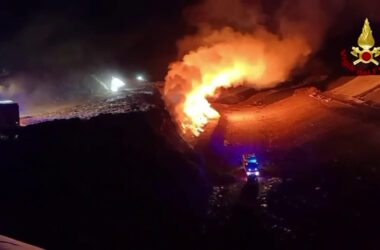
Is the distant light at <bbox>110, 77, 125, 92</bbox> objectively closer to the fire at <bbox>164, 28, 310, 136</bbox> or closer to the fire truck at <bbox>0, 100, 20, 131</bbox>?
the fire at <bbox>164, 28, 310, 136</bbox>

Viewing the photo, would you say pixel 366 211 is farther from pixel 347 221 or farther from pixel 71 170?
pixel 71 170

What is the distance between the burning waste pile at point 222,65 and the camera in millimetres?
30938

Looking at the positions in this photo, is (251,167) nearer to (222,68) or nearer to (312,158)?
(312,158)

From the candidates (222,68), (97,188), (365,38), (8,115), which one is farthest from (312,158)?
(365,38)

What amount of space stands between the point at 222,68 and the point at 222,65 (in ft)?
0.88

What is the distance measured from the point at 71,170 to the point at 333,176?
1291 centimetres

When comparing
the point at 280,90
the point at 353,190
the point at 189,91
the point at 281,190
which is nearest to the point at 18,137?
the point at 281,190

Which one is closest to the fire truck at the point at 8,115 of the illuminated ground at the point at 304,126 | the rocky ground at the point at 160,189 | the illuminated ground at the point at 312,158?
the rocky ground at the point at 160,189

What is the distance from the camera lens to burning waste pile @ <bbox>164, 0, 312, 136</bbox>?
30938 mm

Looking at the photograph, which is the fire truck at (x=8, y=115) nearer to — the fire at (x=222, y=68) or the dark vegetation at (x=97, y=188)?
the dark vegetation at (x=97, y=188)

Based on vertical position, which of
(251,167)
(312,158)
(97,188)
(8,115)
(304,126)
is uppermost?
(8,115)

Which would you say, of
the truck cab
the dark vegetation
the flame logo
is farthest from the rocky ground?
the flame logo

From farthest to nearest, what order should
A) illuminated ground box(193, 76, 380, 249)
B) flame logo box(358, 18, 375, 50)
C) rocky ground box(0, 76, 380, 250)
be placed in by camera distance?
flame logo box(358, 18, 375, 50) → illuminated ground box(193, 76, 380, 249) → rocky ground box(0, 76, 380, 250)

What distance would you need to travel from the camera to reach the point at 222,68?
35.6 m
